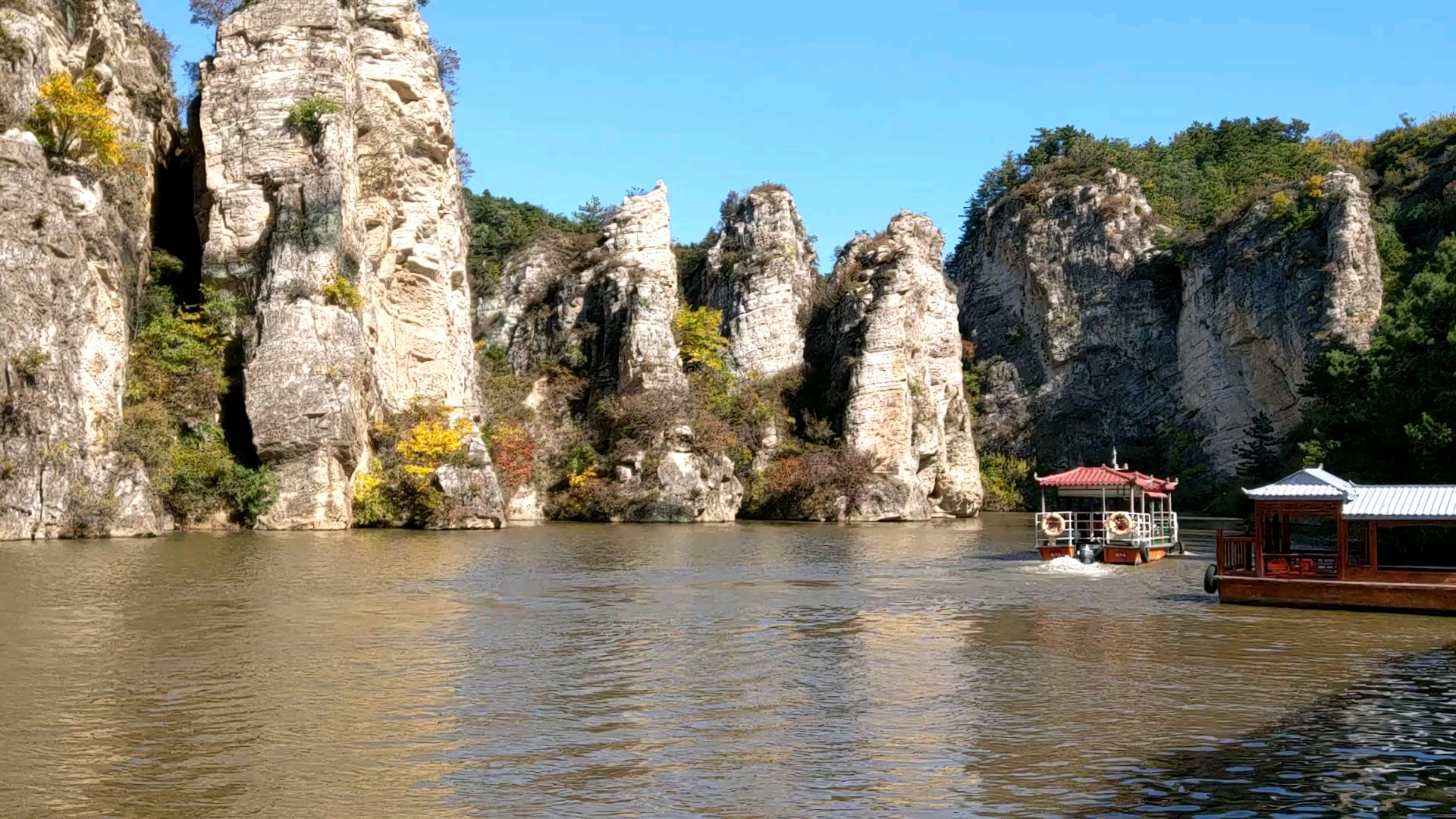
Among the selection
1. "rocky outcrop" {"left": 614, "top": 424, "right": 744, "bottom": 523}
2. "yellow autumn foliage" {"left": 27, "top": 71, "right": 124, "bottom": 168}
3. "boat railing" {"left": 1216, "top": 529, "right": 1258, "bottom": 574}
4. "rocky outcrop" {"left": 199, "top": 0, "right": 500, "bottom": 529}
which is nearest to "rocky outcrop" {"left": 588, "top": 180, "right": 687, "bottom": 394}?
"rocky outcrop" {"left": 614, "top": 424, "right": 744, "bottom": 523}

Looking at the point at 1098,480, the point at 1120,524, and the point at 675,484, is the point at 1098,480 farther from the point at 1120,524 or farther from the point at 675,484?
the point at 675,484

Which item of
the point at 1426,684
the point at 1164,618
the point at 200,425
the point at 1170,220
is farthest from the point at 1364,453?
the point at 1170,220

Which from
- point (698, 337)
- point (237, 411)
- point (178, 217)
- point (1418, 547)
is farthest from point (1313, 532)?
point (178, 217)

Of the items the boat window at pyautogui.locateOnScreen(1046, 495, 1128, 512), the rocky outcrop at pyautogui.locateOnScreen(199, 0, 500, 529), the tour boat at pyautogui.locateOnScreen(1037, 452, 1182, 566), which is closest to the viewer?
the tour boat at pyautogui.locateOnScreen(1037, 452, 1182, 566)

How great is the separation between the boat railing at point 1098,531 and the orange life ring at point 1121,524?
2 centimetres

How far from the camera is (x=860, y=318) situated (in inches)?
2640

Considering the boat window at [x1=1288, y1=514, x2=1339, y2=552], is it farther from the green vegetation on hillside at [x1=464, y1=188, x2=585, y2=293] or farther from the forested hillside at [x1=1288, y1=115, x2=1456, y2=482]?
the green vegetation on hillside at [x1=464, y1=188, x2=585, y2=293]

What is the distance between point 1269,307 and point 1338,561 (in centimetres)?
4893

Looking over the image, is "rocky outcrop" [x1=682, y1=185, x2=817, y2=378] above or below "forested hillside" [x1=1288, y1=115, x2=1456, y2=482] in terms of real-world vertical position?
above

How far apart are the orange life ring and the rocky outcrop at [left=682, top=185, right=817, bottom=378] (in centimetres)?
3702

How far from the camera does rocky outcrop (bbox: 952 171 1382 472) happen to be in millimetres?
66625

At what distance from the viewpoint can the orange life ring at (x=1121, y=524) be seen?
34.9m

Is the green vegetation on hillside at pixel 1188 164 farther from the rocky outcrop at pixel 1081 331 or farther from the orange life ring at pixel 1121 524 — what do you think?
the orange life ring at pixel 1121 524

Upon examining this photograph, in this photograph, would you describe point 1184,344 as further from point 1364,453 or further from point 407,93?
point 407,93
